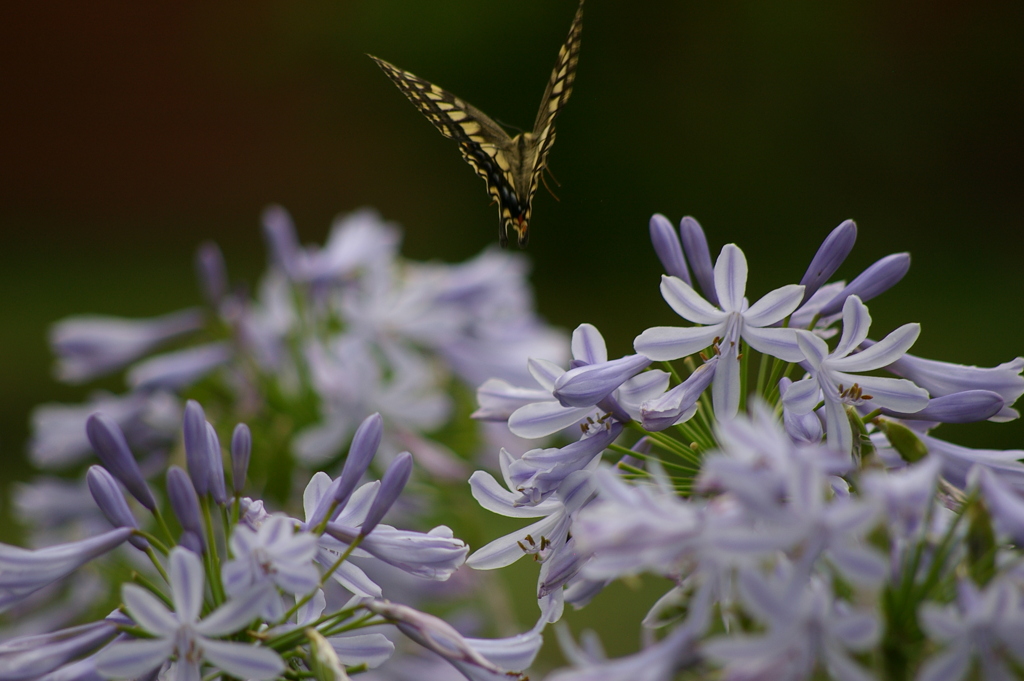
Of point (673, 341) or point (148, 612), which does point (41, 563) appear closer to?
point (148, 612)

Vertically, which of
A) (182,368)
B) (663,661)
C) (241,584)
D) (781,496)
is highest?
(781,496)

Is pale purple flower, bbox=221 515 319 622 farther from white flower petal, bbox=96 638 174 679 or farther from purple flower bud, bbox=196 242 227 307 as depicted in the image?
purple flower bud, bbox=196 242 227 307

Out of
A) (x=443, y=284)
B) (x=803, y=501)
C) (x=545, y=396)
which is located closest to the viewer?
(x=803, y=501)

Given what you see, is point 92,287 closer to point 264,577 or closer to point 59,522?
point 59,522

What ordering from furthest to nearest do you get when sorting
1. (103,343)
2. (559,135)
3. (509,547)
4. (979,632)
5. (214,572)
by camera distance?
1. (559,135)
2. (103,343)
3. (509,547)
4. (214,572)
5. (979,632)

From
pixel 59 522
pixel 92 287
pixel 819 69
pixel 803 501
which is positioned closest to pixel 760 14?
pixel 819 69

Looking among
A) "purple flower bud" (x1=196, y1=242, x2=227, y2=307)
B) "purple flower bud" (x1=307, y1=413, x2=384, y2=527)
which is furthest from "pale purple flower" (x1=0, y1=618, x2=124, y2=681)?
"purple flower bud" (x1=196, y1=242, x2=227, y2=307)

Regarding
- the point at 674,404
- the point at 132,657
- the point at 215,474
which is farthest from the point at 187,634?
the point at 674,404
